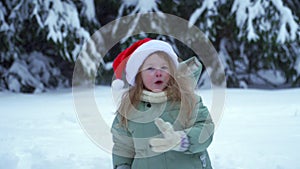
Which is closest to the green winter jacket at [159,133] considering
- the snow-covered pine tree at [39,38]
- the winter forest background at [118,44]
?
the winter forest background at [118,44]

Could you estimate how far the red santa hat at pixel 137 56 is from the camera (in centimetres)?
192

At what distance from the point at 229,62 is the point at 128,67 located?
5.57 m

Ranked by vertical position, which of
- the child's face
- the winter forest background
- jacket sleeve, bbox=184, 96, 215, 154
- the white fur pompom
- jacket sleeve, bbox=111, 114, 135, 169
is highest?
the child's face

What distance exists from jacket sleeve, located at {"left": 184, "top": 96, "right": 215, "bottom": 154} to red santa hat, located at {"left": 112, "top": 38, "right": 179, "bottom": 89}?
0.80 ft

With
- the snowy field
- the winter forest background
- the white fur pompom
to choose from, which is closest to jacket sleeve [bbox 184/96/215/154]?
the white fur pompom

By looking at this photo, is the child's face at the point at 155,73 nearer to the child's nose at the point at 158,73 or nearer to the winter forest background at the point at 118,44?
the child's nose at the point at 158,73

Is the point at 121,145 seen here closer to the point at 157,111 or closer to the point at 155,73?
the point at 157,111

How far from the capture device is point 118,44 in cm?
695

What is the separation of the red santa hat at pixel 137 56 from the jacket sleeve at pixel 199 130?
245 mm

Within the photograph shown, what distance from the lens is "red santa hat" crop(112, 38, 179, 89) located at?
6.28 ft

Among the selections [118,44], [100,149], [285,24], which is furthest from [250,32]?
[100,149]

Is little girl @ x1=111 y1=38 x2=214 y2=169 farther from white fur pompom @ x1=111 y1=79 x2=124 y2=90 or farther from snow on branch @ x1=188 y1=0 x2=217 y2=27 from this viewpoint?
snow on branch @ x1=188 y1=0 x2=217 y2=27

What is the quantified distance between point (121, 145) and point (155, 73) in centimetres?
36

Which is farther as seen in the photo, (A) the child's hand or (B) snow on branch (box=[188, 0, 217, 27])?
(B) snow on branch (box=[188, 0, 217, 27])
